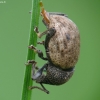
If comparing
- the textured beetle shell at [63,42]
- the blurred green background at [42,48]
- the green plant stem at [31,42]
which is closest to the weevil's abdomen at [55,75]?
the textured beetle shell at [63,42]

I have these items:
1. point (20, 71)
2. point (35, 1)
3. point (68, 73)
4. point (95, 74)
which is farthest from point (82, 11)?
point (35, 1)

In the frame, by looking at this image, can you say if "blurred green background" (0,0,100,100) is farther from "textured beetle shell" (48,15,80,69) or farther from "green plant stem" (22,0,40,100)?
"green plant stem" (22,0,40,100)

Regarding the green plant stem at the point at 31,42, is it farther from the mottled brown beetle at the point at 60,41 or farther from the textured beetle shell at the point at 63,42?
the textured beetle shell at the point at 63,42

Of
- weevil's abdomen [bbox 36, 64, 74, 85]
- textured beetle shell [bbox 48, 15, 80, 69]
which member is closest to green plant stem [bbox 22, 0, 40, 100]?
textured beetle shell [bbox 48, 15, 80, 69]

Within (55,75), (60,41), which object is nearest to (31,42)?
(60,41)

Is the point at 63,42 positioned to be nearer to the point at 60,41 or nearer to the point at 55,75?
the point at 60,41

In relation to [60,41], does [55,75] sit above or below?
below
